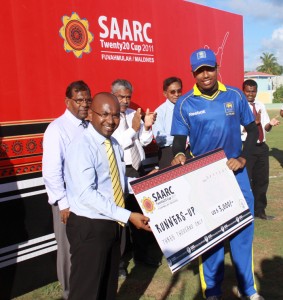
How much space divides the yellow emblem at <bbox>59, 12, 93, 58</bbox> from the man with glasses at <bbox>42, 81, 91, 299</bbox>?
2.78ft

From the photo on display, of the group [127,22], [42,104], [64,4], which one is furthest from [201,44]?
[42,104]

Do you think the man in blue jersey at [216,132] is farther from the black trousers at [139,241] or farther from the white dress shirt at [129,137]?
the black trousers at [139,241]

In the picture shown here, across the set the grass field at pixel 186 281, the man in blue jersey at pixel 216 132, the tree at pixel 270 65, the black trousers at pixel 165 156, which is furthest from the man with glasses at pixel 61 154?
the tree at pixel 270 65

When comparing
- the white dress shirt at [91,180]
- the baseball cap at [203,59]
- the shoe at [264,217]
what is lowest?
the shoe at [264,217]

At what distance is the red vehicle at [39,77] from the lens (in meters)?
3.84

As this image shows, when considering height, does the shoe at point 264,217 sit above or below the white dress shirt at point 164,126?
below

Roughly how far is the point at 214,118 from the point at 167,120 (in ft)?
5.19

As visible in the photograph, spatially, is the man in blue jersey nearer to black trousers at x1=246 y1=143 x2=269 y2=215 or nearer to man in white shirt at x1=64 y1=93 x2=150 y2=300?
man in white shirt at x1=64 y1=93 x2=150 y2=300

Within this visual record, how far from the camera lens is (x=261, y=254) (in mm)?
4770

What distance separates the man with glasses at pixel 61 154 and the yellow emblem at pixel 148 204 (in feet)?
3.09

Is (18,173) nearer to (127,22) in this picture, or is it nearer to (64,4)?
(64,4)

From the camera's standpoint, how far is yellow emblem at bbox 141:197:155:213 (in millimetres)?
2729

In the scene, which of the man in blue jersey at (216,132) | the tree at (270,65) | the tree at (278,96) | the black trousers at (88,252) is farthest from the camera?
the tree at (270,65)

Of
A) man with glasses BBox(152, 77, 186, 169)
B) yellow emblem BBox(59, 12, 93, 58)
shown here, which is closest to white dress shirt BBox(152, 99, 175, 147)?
man with glasses BBox(152, 77, 186, 169)
